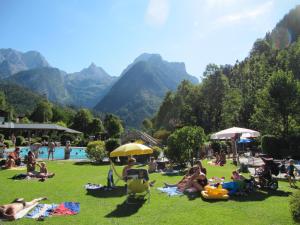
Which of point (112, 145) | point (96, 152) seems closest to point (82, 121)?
point (112, 145)

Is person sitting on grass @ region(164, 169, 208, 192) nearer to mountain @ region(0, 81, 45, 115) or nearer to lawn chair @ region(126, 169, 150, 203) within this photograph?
lawn chair @ region(126, 169, 150, 203)

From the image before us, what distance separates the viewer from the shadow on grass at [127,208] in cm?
882

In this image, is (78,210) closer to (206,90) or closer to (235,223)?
(235,223)

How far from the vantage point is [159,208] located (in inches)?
367

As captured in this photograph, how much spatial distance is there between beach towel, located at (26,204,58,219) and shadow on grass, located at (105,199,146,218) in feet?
5.16

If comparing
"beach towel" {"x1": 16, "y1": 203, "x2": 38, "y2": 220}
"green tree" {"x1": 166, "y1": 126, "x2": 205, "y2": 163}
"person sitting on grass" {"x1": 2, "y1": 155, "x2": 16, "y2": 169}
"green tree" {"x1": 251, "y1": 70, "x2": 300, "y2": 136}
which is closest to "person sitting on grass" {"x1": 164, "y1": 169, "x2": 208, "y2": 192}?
"beach towel" {"x1": 16, "y1": 203, "x2": 38, "y2": 220}

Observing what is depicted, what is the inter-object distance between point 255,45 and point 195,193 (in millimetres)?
66373

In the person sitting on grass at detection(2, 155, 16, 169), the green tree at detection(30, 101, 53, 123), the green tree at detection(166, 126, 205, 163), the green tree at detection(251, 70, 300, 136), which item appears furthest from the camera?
the green tree at detection(30, 101, 53, 123)

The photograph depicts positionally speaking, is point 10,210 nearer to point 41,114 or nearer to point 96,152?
point 96,152

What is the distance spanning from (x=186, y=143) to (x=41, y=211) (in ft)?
38.2

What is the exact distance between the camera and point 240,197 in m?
10.6

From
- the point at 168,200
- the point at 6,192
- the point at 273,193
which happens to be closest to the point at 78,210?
the point at 168,200

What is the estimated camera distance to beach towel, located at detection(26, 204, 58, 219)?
8.45 metres

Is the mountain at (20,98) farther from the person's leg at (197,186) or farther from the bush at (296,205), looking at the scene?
the bush at (296,205)
